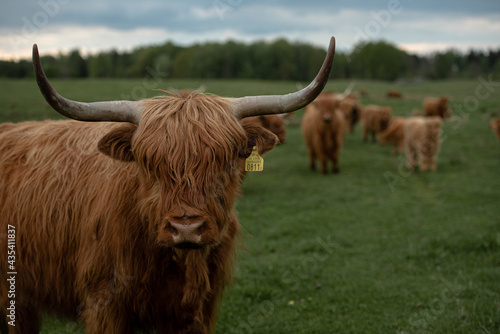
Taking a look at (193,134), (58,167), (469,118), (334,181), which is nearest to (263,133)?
(193,134)

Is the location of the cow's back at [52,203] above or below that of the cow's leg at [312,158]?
above

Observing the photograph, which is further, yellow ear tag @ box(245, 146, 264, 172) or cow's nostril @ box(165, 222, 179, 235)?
yellow ear tag @ box(245, 146, 264, 172)

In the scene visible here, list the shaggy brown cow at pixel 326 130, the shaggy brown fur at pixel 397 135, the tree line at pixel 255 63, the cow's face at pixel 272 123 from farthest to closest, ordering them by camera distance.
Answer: the tree line at pixel 255 63 → the shaggy brown fur at pixel 397 135 → the shaggy brown cow at pixel 326 130 → the cow's face at pixel 272 123

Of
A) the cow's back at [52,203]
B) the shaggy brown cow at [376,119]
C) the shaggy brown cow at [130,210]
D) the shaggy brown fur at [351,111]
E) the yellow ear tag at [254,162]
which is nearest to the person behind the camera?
the shaggy brown cow at [130,210]

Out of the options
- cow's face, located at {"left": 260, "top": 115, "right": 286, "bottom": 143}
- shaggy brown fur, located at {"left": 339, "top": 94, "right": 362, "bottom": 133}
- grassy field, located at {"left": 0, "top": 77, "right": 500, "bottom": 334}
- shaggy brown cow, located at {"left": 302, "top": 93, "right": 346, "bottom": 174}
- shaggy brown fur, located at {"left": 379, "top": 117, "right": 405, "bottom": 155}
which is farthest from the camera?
shaggy brown fur, located at {"left": 339, "top": 94, "right": 362, "bottom": 133}

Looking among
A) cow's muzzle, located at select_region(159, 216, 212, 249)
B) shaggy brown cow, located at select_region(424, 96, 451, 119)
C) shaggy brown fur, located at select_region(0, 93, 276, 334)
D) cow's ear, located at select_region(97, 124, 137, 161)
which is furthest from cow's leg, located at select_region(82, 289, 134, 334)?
shaggy brown cow, located at select_region(424, 96, 451, 119)

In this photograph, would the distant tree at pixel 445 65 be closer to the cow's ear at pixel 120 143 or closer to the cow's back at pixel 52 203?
the cow's back at pixel 52 203

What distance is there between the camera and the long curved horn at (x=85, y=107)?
2.24 m

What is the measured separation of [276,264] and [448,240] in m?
2.69

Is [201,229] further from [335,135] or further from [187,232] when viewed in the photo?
[335,135]

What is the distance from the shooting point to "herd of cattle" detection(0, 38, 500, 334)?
2.39m

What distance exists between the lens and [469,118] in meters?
23.1

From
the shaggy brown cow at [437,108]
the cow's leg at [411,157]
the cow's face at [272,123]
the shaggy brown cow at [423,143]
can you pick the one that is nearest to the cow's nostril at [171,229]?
the cow's face at [272,123]

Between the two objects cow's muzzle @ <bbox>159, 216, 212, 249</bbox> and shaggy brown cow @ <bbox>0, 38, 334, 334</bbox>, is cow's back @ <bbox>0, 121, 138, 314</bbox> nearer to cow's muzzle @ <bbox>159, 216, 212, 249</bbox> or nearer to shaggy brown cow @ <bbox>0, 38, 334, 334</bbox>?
shaggy brown cow @ <bbox>0, 38, 334, 334</bbox>
